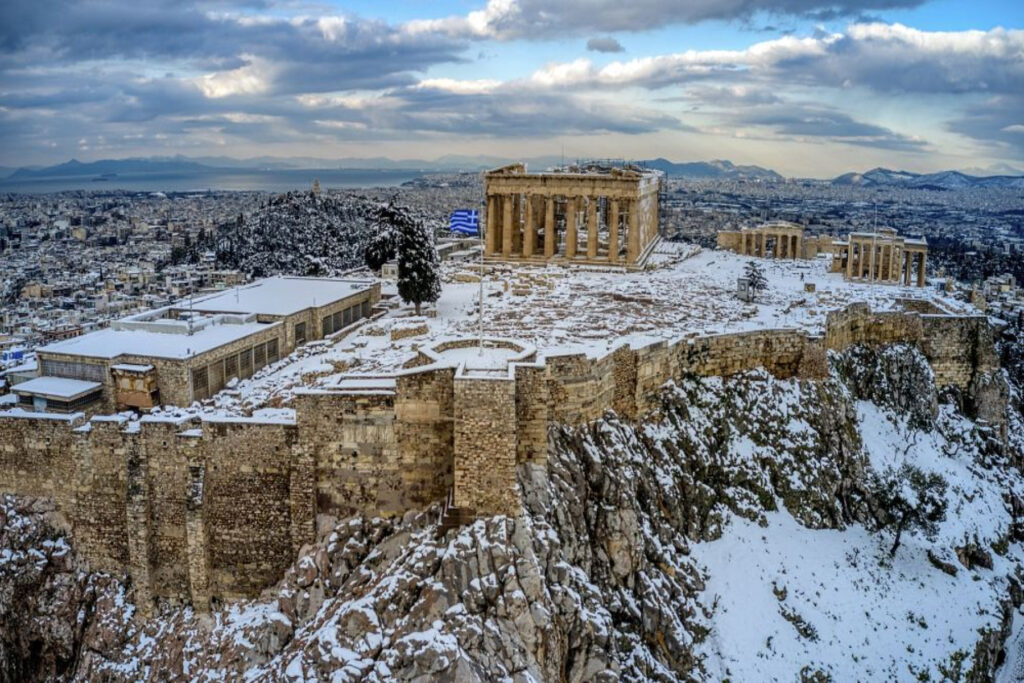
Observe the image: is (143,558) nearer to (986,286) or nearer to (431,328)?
(431,328)

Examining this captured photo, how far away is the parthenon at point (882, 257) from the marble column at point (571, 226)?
1440 cm

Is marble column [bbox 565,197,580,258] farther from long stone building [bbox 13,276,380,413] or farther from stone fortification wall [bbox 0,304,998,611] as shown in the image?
stone fortification wall [bbox 0,304,998,611]

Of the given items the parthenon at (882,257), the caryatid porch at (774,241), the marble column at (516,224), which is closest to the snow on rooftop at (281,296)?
the marble column at (516,224)

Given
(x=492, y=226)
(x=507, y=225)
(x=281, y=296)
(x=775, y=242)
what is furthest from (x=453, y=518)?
(x=775, y=242)

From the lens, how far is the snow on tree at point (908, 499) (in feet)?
81.0

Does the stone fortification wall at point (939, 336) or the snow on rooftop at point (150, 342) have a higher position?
the snow on rooftop at point (150, 342)

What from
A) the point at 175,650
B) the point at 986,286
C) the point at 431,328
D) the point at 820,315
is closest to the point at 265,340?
the point at 431,328

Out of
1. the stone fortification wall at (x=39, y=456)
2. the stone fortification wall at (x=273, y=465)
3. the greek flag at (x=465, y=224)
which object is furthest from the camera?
the greek flag at (x=465, y=224)

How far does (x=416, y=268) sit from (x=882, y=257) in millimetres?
26344

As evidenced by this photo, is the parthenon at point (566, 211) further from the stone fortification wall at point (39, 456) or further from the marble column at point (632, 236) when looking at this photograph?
the stone fortification wall at point (39, 456)

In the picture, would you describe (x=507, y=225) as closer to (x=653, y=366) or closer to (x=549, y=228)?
(x=549, y=228)

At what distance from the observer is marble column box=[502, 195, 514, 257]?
4641 centimetres

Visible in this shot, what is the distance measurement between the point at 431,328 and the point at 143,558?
12407 mm

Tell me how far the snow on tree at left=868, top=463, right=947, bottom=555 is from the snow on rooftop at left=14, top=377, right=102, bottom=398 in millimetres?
22394
